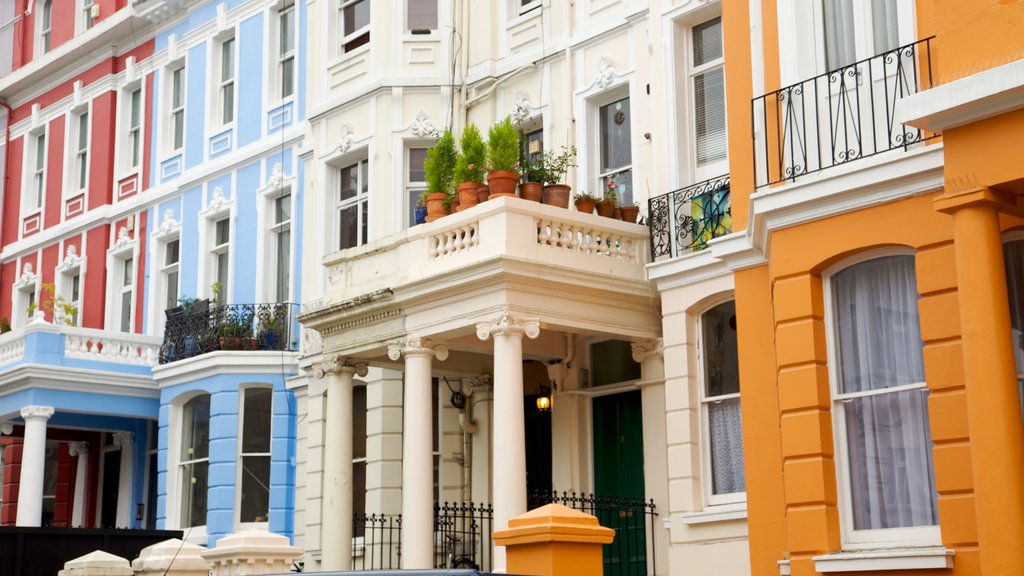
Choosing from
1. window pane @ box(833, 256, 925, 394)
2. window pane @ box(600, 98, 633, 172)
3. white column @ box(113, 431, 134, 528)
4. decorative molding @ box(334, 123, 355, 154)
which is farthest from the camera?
white column @ box(113, 431, 134, 528)

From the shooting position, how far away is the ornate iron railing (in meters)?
15.8

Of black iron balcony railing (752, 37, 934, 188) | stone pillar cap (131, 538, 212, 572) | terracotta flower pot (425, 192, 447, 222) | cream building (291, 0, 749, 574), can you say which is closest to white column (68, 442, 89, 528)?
cream building (291, 0, 749, 574)

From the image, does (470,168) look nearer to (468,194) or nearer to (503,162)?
(468,194)

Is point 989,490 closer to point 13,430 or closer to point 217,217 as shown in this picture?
point 217,217

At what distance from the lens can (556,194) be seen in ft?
52.4

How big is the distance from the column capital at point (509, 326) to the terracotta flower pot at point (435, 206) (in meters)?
1.75

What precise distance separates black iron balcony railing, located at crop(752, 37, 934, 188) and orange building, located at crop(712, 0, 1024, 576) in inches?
0.8

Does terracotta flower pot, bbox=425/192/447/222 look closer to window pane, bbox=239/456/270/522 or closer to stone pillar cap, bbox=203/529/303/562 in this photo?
stone pillar cap, bbox=203/529/303/562

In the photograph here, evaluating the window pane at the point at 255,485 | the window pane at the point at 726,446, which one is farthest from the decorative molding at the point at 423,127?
the window pane at the point at 726,446

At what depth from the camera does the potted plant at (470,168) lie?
15.8 meters

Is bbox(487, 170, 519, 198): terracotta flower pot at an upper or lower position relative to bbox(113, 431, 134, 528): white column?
upper

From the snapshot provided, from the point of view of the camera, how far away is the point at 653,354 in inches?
632

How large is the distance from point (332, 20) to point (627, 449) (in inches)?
340

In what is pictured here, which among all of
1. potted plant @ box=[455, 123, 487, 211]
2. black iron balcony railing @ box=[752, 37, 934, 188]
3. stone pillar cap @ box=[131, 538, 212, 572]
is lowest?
stone pillar cap @ box=[131, 538, 212, 572]
